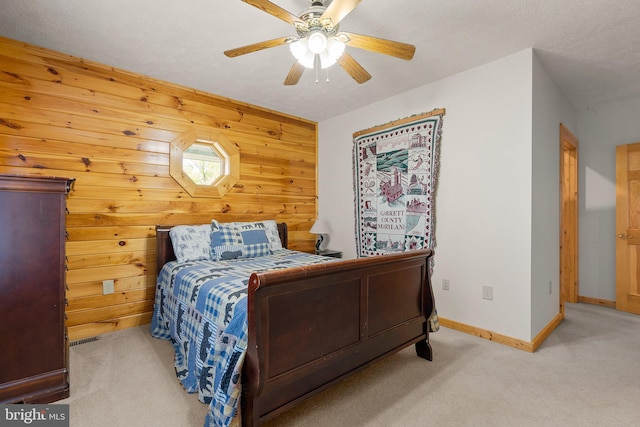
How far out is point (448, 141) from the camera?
305cm

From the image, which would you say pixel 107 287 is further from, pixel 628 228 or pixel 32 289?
pixel 628 228

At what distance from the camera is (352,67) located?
6.98ft

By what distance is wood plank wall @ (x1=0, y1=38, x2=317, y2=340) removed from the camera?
2510 mm

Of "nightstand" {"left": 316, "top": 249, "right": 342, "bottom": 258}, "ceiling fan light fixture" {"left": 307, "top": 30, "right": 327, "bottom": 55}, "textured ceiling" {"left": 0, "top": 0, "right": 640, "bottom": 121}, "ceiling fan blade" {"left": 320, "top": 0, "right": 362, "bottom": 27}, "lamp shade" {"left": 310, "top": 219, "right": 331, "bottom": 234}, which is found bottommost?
"nightstand" {"left": 316, "top": 249, "right": 342, "bottom": 258}

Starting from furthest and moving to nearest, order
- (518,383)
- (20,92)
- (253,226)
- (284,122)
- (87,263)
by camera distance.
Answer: (284,122), (253,226), (87,263), (20,92), (518,383)

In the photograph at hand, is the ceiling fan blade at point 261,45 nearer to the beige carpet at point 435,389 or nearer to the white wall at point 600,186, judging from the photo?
the beige carpet at point 435,389

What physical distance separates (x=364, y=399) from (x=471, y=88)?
2.82 m

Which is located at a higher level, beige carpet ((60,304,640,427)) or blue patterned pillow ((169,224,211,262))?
blue patterned pillow ((169,224,211,262))

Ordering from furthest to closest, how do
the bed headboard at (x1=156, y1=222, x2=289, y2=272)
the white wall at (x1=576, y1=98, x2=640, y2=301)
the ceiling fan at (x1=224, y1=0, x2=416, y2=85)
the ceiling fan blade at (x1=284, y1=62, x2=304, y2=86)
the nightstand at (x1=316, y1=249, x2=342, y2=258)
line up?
the nightstand at (x1=316, y1=249, x2=342, y2=258) → the white wall at (x1=576, y1=98, x2=640, y2=301) → the bed headboard at (x1=156, y1=222, x2=289, y2=272) → the ceiling fan blade at (x1=284, y1=62, x2=304, y2=86) → the ceiling fan at (x1=224, y1=0, x2=416, y2=85)

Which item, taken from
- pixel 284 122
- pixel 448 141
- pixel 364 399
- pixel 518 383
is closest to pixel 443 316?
pixel 518 383

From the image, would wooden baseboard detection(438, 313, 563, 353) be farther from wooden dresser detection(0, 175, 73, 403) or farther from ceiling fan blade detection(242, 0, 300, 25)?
wooden dresser detection(0, 175, 73, 403)

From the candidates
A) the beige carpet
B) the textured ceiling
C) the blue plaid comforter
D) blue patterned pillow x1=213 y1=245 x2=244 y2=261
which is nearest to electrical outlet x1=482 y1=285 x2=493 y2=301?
the beige carpet

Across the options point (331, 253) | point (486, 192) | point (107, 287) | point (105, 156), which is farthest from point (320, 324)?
point (105, 156)

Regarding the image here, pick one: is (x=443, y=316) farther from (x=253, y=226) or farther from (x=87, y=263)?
(x=87, y=263)
